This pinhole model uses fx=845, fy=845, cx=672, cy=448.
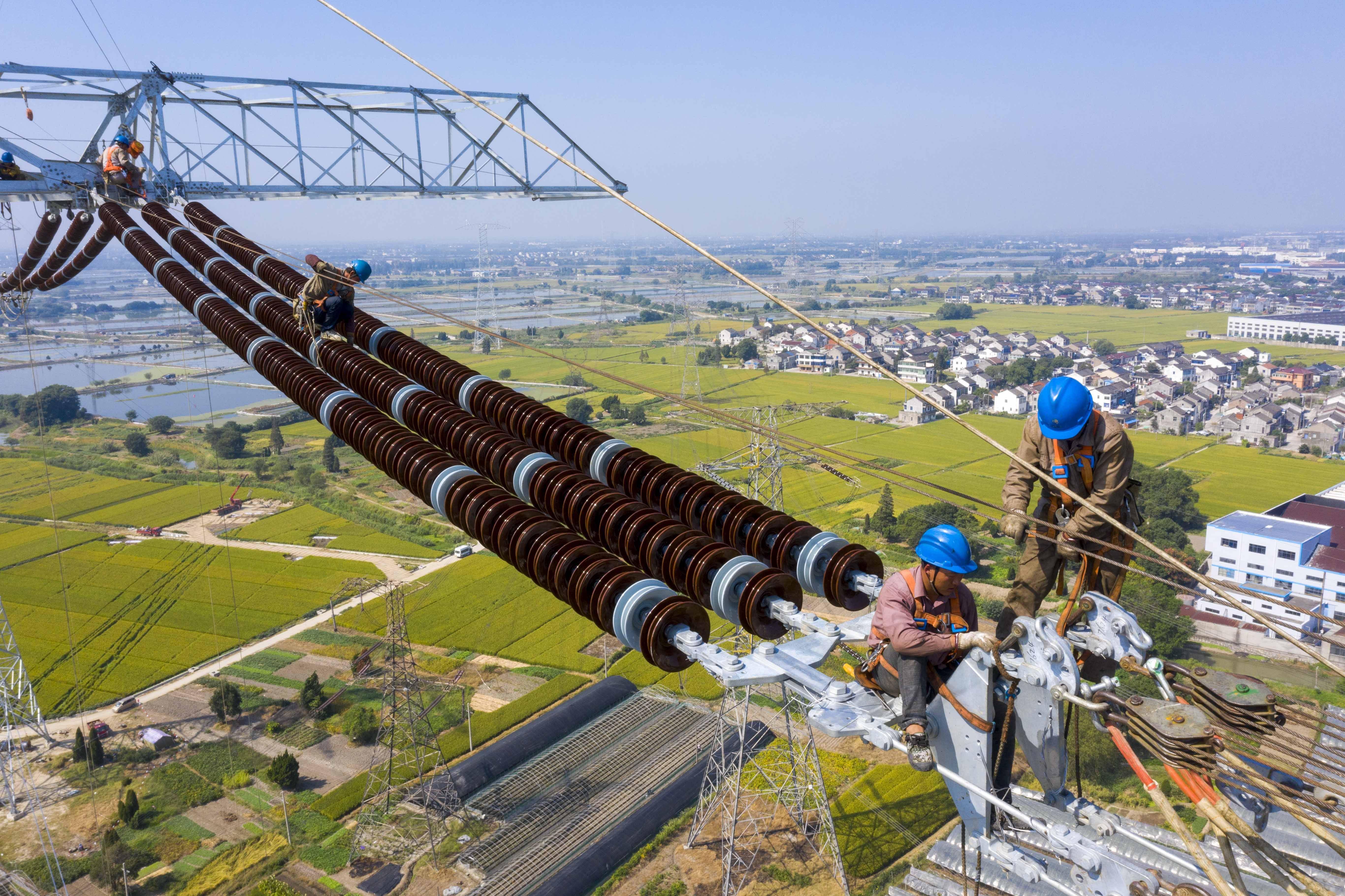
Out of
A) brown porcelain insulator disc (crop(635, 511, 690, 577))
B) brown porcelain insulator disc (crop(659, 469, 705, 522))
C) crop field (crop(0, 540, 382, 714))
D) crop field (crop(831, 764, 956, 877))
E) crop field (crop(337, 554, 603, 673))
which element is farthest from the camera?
crop field (crop(337, 554, 603, 673))

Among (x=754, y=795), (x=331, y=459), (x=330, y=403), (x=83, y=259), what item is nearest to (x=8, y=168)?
(x=83, y=259)

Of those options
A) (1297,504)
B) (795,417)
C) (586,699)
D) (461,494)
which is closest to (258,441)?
(795,417)

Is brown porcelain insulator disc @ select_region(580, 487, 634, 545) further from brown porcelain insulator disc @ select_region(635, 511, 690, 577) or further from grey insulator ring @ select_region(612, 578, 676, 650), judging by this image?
grey insulator ring @ select_region(612, 578, 676, 650)

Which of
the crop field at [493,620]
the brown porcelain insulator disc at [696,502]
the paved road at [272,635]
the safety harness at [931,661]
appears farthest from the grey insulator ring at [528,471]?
the paved road at [272,635]

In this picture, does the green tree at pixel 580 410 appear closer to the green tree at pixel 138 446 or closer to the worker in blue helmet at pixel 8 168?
the green tree at pixel 138 446

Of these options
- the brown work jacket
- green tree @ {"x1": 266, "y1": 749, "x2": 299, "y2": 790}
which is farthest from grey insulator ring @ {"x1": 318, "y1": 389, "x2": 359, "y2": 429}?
green tree @ {"x1": 266, "y1": 749, "x2": 299, "y2": 790}

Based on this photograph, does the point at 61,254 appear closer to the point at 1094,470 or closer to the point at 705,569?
the point at 705,569

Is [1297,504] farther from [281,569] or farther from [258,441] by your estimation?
[258,441]

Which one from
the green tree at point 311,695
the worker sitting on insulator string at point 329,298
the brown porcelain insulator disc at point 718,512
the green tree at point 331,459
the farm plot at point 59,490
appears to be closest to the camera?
the brown porcelain insulator disc at point 718,512
